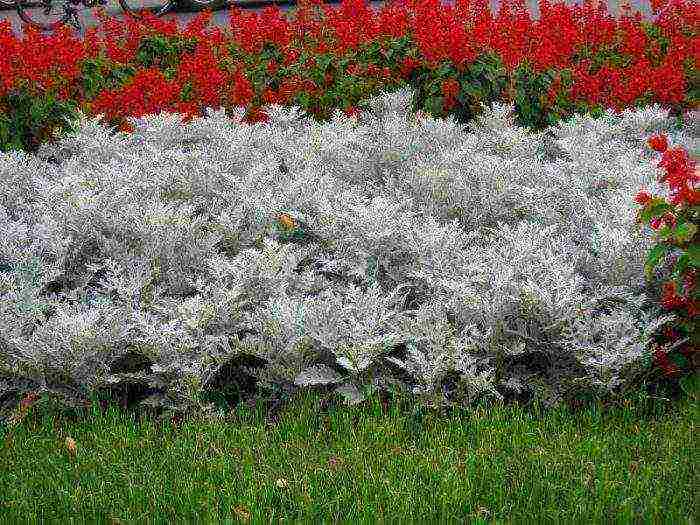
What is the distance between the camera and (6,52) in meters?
5.71

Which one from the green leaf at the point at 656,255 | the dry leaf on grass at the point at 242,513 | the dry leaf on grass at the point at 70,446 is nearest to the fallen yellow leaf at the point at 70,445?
the dry leaf on grass at the point at 70,446

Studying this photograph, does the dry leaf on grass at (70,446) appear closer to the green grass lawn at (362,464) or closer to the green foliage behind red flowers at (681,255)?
the green grass lawn at (362,464)

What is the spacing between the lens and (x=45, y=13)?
14156 millimetres

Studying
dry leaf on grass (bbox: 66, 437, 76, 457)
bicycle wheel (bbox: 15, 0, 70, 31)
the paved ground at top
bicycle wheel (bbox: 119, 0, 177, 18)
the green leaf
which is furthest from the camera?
bicycle wheel (bbox: 119, 0, 177, 18)

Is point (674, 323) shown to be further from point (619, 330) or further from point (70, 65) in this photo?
point (70, 65)

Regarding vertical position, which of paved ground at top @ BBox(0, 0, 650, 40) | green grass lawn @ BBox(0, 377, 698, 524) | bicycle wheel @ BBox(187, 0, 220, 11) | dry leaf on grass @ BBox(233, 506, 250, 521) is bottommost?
paved ground at top @ BBox(0, 0, 650, 40)

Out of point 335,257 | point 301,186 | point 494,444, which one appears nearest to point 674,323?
point 494,444

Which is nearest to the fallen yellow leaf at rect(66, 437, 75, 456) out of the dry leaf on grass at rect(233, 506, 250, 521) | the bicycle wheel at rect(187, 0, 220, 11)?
the dry leaf on grass at rect(233, 506, 250, 521)

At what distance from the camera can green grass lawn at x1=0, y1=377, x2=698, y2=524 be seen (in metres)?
2.72

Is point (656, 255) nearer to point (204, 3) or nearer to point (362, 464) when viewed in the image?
point (362, 464)

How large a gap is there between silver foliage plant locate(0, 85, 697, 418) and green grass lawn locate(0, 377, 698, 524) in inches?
5.2

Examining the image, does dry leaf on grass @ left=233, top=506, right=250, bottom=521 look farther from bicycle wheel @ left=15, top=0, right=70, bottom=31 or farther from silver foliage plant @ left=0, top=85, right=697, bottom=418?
bicycle wheel @ left=15, top=0, right=70, bottom=31

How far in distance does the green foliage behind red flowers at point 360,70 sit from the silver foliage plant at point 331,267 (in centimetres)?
67

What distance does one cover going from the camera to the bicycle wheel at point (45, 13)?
45.4ft
